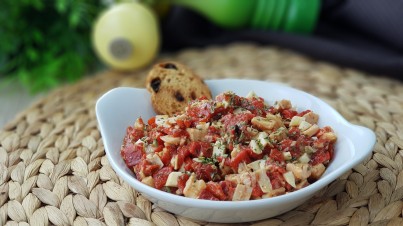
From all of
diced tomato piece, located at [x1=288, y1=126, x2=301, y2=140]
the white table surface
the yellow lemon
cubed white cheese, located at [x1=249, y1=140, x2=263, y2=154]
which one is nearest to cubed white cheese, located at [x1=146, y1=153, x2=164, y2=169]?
cubed white cheese, located at [x1=249, y1=140, x2=263, y2=154]

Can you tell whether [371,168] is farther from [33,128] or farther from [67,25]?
[67,25]

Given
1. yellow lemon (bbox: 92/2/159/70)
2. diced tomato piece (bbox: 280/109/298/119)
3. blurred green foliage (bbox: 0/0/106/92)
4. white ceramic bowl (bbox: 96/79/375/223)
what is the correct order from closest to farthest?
white ceramic bowl (bbox: 96/79/375/223)
diced tomato piece (bbox: 280/109/298/119)
yellow lemon (bbox: 92/2/159/70)
blurred green foliage (bbox: 0/0/106/92)

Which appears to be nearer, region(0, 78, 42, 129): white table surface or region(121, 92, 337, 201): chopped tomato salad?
region(121, 92, 337, 201): chopped tomato salad

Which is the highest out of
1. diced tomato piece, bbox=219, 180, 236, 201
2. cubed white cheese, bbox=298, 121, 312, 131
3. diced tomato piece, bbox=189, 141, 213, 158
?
cubed white cheese, bbox=298, 121, 312, 131

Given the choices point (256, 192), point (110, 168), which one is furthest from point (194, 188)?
point (110, 168)

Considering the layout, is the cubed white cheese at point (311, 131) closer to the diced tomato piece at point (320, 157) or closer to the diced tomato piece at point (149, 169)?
the diced tomato piece at point (320, 157)

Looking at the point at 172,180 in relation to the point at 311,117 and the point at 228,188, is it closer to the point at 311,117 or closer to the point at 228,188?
the point at 228,188

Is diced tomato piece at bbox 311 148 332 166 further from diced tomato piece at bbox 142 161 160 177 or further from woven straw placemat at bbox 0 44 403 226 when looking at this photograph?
diced tomato piece at bbox 142 161 160 177
